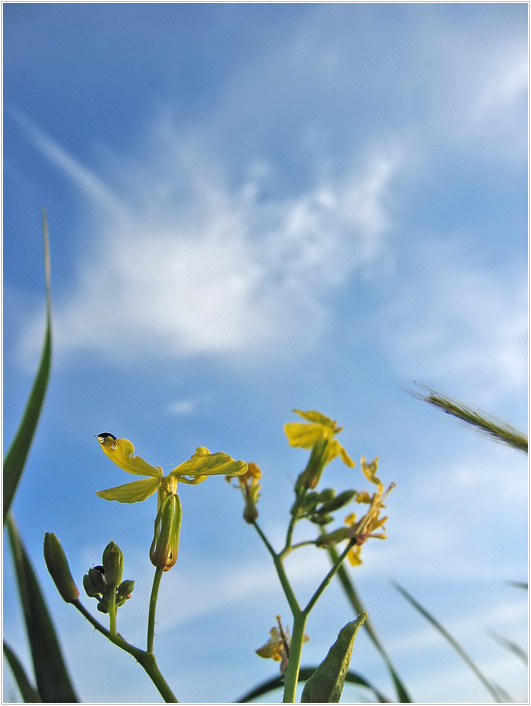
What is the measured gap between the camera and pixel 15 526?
91cm

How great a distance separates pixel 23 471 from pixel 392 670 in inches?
27.8

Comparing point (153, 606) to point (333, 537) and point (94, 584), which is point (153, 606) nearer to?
point (94, 584)

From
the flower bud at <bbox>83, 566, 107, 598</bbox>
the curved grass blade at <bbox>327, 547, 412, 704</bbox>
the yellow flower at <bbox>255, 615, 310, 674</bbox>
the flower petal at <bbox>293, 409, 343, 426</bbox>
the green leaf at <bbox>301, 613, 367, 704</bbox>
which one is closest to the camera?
the green leaf at <bbox>301, 613, 367, 704</bbox>

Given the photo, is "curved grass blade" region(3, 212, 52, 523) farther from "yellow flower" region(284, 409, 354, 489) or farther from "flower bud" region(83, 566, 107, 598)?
"yellow flower" region(284, 409, 354, 489)

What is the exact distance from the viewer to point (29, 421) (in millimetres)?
890

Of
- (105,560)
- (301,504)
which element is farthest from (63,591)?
(301,504)

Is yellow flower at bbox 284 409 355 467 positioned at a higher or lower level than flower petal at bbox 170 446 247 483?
higher

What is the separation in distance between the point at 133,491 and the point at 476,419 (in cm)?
40

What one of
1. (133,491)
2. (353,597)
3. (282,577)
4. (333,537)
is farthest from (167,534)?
(353,597)

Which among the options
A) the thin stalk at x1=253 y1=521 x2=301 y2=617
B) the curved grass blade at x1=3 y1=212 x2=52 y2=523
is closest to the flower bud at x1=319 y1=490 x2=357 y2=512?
the thin stalk at x1=253 y1=521 x2=301 y2=617

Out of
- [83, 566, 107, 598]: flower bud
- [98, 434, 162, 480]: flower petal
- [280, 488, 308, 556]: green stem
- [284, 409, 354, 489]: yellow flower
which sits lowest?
[83, 566, 107, 598]: flower bud

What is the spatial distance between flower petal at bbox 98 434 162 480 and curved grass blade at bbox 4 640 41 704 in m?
0.32

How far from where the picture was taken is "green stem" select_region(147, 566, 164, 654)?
0.63 meters

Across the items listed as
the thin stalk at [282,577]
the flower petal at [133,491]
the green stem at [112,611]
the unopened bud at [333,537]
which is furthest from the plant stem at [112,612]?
the unopened bud at [333,537]
